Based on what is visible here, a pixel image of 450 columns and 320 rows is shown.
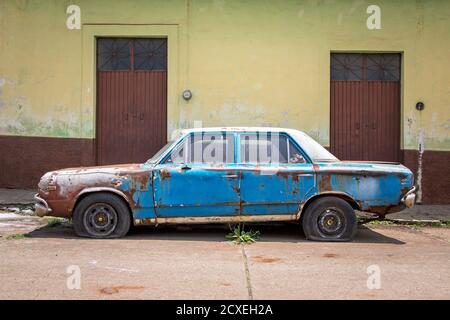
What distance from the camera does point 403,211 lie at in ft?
35.1

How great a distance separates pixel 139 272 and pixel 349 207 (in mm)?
3111

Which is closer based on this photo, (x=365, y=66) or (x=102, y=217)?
(x=102, y=217)

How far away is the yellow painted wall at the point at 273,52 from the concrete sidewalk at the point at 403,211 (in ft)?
4.42

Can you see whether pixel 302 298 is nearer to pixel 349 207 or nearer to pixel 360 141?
pixel 349 207

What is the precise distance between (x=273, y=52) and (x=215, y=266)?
6415mm

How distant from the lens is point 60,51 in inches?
465

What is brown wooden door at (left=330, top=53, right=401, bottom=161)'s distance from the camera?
1183 centimetres

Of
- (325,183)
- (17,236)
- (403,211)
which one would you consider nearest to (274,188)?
(325,183)

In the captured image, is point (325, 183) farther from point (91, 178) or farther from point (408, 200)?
point (91, 178)

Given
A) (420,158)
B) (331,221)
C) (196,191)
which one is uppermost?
(420,158)

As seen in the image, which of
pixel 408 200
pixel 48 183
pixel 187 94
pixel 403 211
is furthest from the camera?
pixel 187 94

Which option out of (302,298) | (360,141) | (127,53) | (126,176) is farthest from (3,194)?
(302,298)

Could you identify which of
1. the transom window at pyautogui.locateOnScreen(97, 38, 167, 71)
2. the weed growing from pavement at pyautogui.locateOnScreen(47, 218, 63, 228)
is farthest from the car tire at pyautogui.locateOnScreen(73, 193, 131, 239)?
the transom window at pyautogui.locateOnScreen(97, 38, 167, 71)

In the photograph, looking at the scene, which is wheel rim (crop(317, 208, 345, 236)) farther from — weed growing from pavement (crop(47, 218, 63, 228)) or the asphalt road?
weed growing from pavement (crop(47, 218, 63, 228))
